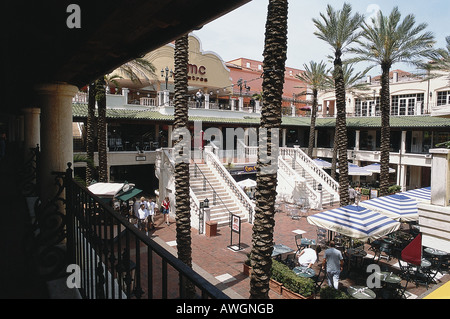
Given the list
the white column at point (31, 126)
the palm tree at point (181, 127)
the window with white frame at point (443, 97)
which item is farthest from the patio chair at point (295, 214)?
the window with white frame at point (443, 97)

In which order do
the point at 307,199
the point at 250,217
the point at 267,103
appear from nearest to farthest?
the point at 267,103
the point at 250,217
the point at 307,199

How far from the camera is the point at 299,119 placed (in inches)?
1575

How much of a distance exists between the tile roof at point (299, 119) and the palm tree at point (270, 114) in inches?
649

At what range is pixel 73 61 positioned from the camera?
12.0 feet

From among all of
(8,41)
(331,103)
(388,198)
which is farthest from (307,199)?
(331,103)

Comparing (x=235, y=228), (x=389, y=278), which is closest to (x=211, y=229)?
(x=235, y=228)

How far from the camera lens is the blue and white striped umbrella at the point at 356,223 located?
1090 centimetres

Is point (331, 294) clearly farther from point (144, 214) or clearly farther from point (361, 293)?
point (144, 214)

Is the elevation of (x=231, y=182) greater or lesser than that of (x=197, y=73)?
lesser

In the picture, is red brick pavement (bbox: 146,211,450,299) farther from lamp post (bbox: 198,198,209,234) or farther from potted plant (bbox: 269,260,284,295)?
lamp post (bbox: 198,198,209,234)

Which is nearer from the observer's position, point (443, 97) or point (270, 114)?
point (270, 114)

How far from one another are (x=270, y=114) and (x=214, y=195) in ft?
39.1
